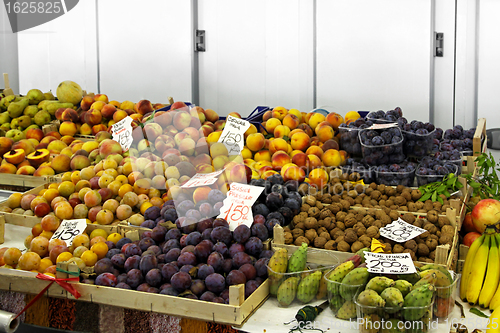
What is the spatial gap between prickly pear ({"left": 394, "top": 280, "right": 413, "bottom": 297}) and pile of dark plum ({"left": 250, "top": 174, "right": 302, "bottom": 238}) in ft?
1.88

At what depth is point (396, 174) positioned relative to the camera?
2182 millimetres

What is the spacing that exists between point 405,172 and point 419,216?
17.7 inches

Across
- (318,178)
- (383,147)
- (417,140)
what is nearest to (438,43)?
(417,140)

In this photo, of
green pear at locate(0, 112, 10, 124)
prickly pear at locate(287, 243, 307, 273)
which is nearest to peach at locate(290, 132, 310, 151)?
prickly pear at locate(287, 243, 307, 273)

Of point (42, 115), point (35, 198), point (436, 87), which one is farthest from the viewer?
point (436, 87)

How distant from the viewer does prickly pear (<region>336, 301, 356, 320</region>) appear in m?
1.30

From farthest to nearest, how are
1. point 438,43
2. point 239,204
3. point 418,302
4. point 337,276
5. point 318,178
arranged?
point 438,43 → point 318,178 → point 239,204 → point 337,276 → point 418,302

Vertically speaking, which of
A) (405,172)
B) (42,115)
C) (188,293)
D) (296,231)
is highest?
(42,115)

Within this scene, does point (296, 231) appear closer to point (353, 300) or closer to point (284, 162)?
point (353, 300)

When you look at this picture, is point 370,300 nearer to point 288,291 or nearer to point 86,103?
point 288,291

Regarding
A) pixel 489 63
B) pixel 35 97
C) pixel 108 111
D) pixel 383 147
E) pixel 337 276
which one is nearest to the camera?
pixel 337 276

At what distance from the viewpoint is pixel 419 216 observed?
1.78 m

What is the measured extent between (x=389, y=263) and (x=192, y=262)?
0.67 metres

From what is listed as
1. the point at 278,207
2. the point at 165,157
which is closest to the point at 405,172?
the point at 278,207
